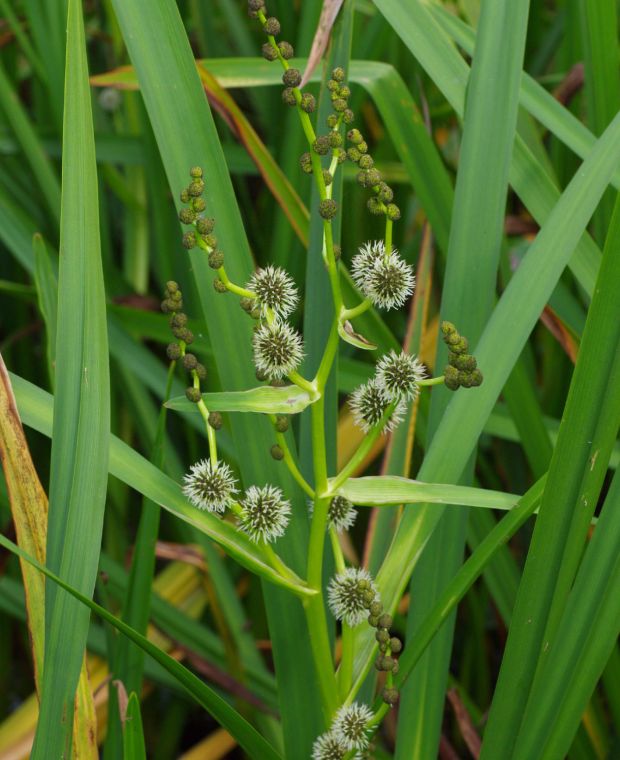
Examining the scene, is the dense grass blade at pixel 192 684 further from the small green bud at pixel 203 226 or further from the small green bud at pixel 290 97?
the small green bud at pixel 290 97

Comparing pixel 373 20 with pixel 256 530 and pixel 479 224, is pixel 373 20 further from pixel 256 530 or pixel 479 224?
pixel 256 530

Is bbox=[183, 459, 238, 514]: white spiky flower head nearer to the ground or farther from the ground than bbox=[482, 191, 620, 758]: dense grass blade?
nearer to the ground

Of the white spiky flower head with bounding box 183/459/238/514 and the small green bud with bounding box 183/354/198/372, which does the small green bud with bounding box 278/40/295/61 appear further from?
the white spiky flower head with bounding box 183/459/238/514

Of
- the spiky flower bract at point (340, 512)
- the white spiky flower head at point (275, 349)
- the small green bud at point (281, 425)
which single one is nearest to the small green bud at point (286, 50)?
the white spiky flower head at point (275, 349)

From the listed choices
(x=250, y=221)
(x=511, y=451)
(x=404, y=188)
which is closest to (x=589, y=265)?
(x=511, y=451)

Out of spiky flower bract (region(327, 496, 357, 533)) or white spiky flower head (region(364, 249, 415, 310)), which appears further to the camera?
spiky flower bract (region(327, 496, 357, 533))

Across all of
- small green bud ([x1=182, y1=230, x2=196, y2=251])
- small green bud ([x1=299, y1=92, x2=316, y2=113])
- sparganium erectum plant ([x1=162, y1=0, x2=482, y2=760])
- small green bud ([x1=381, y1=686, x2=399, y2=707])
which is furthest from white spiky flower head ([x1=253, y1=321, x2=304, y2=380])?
small green bud ([x1=381, y1=686, x2=399, y2=707])
